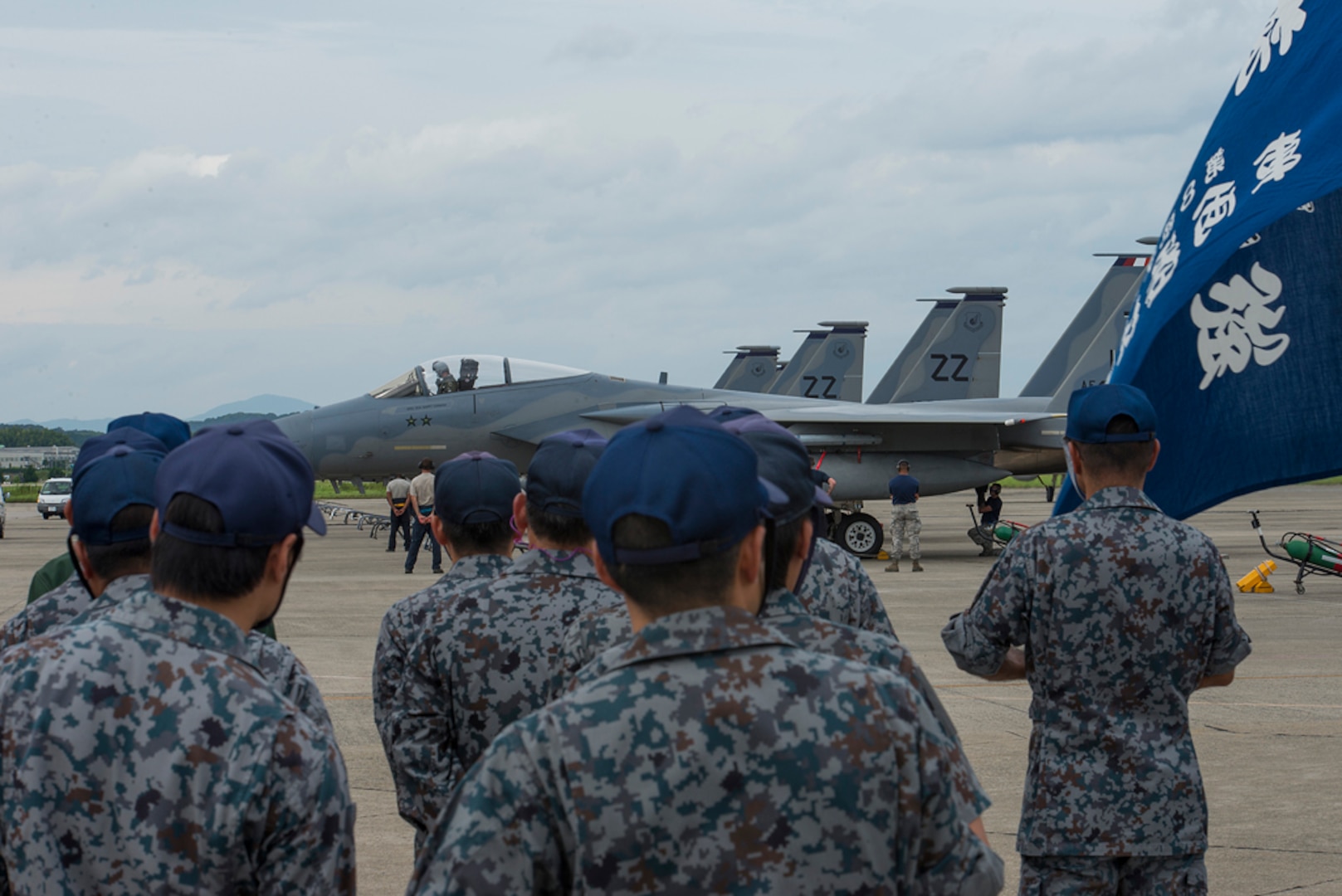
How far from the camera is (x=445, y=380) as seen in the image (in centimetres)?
2173

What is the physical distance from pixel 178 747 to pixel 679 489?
2.90 ft

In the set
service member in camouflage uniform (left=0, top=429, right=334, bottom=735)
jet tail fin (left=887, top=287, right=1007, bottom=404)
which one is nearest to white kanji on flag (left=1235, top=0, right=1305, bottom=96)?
service member in camouflage uniform (left=0, top=429, right=334, bottom=735)

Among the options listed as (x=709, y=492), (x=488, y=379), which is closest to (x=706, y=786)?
(x=709, y=492)

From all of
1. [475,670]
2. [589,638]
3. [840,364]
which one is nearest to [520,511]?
[475,670]

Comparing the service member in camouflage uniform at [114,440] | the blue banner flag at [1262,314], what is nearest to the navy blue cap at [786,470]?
the service member in camouflage uniform at [114,440]

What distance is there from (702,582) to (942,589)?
51.5 ft

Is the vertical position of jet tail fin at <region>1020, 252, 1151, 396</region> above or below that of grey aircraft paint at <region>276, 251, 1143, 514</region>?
above

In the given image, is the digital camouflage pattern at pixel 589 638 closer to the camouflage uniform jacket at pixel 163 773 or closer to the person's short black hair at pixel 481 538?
the camouflage uniform jacket at pixel 163 773

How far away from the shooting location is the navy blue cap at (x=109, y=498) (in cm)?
273

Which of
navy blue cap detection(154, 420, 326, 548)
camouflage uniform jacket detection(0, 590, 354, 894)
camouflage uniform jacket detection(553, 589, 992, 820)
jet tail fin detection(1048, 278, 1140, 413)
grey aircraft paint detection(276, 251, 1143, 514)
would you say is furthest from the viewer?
jet tail fin detection(1048, 278, 1140, 413)

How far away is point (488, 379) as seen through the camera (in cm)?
2183

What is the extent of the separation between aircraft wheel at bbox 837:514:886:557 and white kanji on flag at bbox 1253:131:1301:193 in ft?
57.0

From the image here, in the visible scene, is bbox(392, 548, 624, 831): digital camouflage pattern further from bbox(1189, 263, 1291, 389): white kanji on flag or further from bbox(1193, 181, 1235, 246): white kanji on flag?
bbox(1193, 181, 1235, 246): white kanji on flag

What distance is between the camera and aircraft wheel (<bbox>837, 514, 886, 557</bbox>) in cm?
2166
